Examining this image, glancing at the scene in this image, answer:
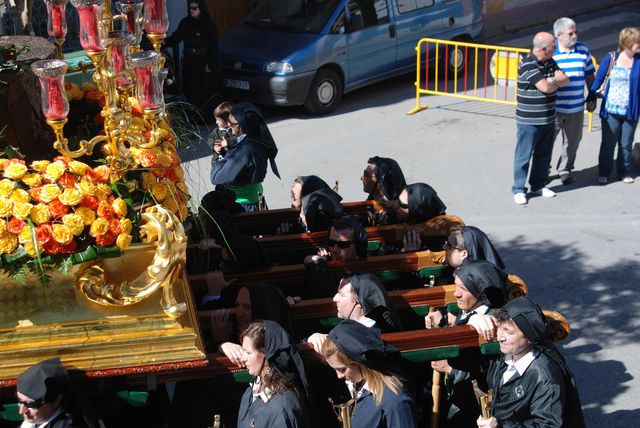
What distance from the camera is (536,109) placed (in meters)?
9.22

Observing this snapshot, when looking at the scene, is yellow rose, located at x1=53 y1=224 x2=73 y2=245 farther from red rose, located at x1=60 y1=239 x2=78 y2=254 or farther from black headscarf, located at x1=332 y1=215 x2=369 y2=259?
black headscarf, located at x1=332 y1=215 x2=369 y2=259

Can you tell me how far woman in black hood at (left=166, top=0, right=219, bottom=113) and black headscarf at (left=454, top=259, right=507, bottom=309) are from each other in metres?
7.42

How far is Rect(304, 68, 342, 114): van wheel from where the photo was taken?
12.8 meters

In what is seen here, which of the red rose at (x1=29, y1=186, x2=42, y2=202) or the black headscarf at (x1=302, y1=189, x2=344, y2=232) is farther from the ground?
the red rose at (x1=29, y1=186, x2=42, y2=202)

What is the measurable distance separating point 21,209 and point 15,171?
8.7 inches

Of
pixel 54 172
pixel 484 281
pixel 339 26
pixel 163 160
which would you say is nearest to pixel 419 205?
pixel 484 281

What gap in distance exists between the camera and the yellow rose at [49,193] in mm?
4383

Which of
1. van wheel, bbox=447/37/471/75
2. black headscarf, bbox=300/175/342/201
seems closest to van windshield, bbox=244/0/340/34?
van wheel, bbox=447/37/471/75

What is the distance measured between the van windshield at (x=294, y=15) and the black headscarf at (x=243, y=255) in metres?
7.09

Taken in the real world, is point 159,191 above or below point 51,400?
above

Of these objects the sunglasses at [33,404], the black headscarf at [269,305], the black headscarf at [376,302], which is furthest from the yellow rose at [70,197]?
the black headscarf at [376,302]

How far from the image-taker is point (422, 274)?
6.20 metres

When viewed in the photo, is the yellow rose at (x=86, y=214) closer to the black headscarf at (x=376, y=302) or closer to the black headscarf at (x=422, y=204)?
the black headscarf at (x=376, y=302)

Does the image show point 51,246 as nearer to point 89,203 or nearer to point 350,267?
point 89,203
